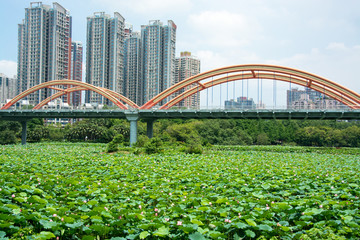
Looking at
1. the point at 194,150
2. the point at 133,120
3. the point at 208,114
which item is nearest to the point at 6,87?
the point at 133,120

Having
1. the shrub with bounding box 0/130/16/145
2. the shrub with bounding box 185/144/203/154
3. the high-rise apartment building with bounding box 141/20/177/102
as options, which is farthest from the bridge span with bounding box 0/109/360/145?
the high-rise apartment building with bounding box 141/20/177/102

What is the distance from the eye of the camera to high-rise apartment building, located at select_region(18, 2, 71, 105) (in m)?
82.0

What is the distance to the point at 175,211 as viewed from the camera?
21.8 feet

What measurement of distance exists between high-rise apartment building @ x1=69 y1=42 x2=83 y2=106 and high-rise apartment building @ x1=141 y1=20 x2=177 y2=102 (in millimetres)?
29648

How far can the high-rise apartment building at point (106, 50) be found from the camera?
82500mm

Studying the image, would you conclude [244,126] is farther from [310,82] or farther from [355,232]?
[355,232]

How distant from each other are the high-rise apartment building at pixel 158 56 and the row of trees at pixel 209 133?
2332cm

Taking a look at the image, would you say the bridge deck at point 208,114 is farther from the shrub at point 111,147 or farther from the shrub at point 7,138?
the shrub at point 111,147

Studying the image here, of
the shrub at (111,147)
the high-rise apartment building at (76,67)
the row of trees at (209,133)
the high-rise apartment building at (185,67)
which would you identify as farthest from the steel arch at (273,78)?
the high-rise apartment building at (76,67)

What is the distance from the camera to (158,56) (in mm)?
84062

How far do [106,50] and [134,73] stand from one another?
1270 cm

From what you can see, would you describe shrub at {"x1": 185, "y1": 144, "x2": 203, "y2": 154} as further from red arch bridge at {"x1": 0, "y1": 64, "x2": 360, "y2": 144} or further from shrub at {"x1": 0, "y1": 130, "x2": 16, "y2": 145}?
shrub at {"x1": 0, "y1": 130, "x2": 16, "y2": 145}

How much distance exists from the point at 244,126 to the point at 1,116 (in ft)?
165

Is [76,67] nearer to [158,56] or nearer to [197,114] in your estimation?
[158,56]
